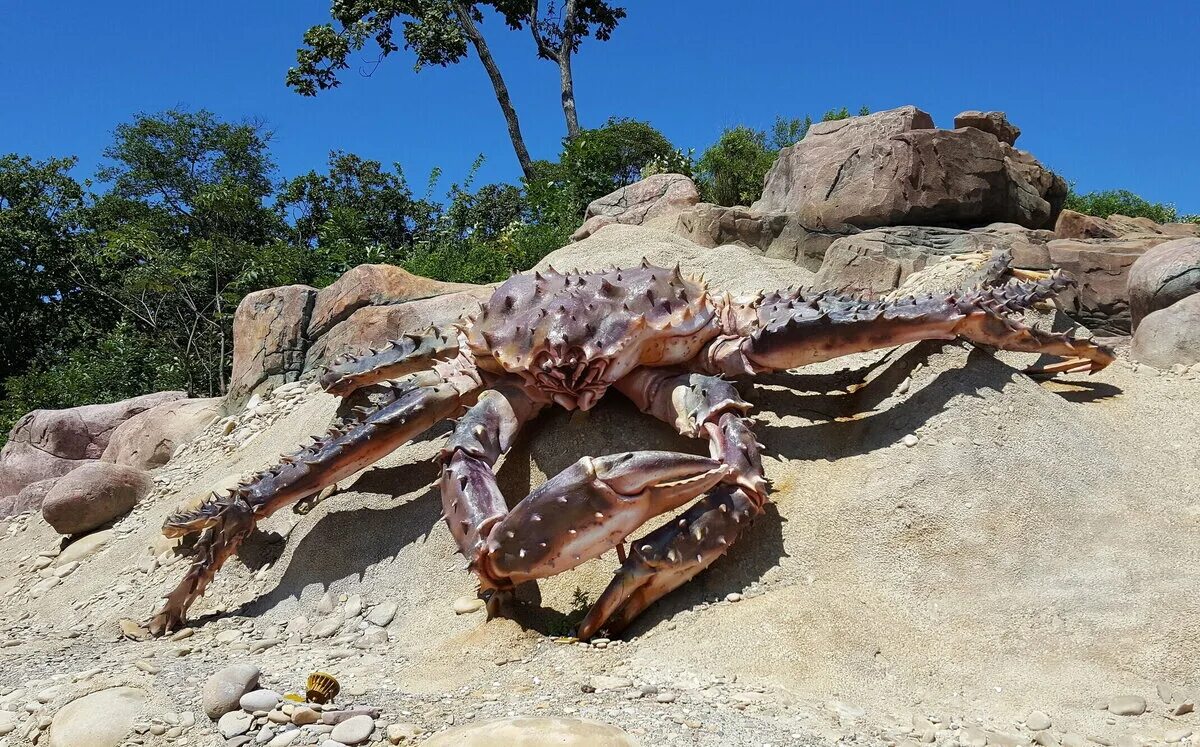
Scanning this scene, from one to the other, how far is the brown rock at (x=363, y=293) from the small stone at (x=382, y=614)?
11.3 ft

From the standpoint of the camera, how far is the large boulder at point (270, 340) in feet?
22.3

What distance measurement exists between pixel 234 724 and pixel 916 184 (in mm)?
6450

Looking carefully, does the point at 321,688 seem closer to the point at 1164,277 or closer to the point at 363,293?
the point at 363,293

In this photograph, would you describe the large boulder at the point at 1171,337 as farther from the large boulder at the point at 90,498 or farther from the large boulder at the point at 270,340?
the large boulder at the point at 90,498

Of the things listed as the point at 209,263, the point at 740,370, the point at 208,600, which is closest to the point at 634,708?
the point at 740,370

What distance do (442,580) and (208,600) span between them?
4.19 feet

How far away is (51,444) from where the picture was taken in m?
7.95

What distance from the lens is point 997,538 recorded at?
3.40 m

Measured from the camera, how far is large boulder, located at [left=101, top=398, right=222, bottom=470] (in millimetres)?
6797

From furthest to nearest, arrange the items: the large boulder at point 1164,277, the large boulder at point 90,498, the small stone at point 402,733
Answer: the large boulder at point 1164,277
the large boulder at point 90,498
the small stone at point 402,733

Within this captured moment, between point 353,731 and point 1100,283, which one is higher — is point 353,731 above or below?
below

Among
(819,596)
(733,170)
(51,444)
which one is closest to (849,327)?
(819,596)

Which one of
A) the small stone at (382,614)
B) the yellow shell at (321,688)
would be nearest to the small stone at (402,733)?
the yellow shell at (321,688)

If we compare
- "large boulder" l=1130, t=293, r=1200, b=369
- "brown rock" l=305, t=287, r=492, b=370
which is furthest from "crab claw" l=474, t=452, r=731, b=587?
"large boulder" l=1130, t=293, r=1200, b=369
